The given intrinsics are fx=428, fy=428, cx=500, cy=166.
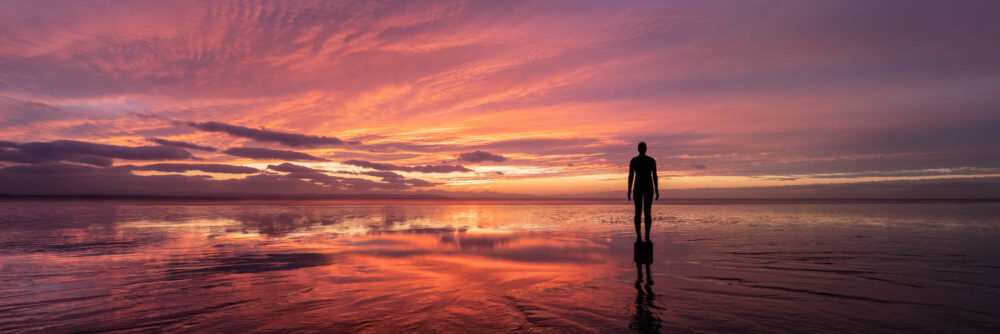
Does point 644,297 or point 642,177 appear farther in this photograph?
point 642,177

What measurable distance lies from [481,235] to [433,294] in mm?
11936

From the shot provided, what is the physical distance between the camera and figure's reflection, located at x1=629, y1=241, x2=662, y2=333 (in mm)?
5854

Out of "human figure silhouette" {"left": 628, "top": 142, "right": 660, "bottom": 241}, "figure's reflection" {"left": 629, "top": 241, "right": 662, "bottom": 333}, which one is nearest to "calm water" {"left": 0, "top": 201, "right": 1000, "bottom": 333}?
"figure's reflection" {"left": 629, "top": 241, "right": 662, "bottom": 333}

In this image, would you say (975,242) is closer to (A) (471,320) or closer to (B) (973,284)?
(B) (973,284)

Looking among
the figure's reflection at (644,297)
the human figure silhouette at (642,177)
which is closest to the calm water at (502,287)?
the figure's reflection at (644,297)

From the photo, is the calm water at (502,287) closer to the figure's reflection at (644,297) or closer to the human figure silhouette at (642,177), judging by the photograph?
the figure's reflection at (644,297)

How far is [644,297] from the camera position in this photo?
A: 746 cm

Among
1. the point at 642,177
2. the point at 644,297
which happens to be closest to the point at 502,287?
the point at 644,297

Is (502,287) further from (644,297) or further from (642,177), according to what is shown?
(642,177)

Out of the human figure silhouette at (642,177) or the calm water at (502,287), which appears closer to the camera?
the calm water at (502,287)

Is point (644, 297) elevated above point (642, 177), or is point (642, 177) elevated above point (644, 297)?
point (642, 177)

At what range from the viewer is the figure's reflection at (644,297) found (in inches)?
230

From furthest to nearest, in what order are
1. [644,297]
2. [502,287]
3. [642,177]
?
[642,177], [502,287], [644,297]

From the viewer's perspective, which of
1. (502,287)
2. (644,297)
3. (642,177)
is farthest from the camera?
(642,177)
